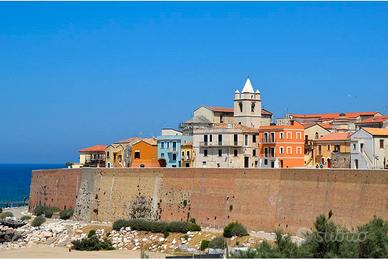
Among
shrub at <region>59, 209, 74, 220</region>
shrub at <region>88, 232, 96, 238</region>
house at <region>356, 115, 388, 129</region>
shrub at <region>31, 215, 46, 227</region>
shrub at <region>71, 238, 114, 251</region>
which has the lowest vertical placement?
shrub at <region>71, 238, 114, 251</region>

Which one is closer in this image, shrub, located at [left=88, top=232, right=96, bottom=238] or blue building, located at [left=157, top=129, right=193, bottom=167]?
shrub, located at [left=88, top=232, right=96, bottom=238]

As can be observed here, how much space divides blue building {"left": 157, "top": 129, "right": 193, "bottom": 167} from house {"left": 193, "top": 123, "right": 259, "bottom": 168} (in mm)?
3925

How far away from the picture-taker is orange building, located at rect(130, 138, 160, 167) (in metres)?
71.0

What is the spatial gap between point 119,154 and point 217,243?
2728cm

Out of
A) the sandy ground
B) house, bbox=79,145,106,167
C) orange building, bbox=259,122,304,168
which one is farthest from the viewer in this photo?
house, bbox=79,145,106,167

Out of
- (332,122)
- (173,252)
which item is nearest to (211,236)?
(173,252)

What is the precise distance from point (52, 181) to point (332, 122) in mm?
26307

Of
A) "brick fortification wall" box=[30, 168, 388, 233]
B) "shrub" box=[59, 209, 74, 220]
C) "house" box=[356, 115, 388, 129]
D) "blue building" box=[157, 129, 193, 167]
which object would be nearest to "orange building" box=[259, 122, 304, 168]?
"house" box=[356, 115, 388, 129]

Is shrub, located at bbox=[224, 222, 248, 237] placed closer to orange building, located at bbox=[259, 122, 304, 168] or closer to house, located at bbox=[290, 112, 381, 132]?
orange building, located at bbox=[259, 122, 304, 168]

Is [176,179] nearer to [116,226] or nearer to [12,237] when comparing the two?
[116,226]

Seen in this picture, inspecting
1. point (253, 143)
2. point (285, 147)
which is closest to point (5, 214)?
point (253, 143)

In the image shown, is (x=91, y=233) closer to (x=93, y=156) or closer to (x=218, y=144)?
(x=218, y=144)

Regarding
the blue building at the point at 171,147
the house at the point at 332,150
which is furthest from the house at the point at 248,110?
the house at the point at 332,150

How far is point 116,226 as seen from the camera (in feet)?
185
